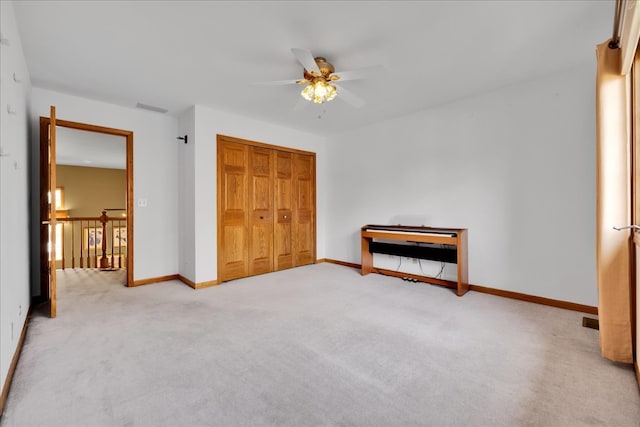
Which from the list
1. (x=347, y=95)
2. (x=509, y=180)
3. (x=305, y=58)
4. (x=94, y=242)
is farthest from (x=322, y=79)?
(x=94, y=242)

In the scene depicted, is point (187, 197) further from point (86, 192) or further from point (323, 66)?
point (86, 192)

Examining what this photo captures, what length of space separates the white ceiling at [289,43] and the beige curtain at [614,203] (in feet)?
2.12

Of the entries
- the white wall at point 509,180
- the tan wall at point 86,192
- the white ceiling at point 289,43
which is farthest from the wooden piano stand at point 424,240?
the tan wall at point 86,192

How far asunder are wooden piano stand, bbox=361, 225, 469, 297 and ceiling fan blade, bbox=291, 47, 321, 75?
247 centimetres

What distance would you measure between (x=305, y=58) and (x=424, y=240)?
267 cm

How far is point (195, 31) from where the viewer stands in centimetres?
236

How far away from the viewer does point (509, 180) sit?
135 inches

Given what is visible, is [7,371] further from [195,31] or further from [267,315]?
[195,31]

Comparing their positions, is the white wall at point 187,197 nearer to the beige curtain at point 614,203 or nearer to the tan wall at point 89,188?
the beige curtain at point 614,203

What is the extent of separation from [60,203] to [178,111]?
6.90 m

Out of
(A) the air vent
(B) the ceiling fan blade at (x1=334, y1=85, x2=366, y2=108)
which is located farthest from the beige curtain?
(A) the air vent

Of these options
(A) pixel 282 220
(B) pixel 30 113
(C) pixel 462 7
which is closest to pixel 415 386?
(C) pixel 462 7

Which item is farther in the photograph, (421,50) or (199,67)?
(199,67)

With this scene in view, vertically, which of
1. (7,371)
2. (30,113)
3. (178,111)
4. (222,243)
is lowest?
(7,371)
